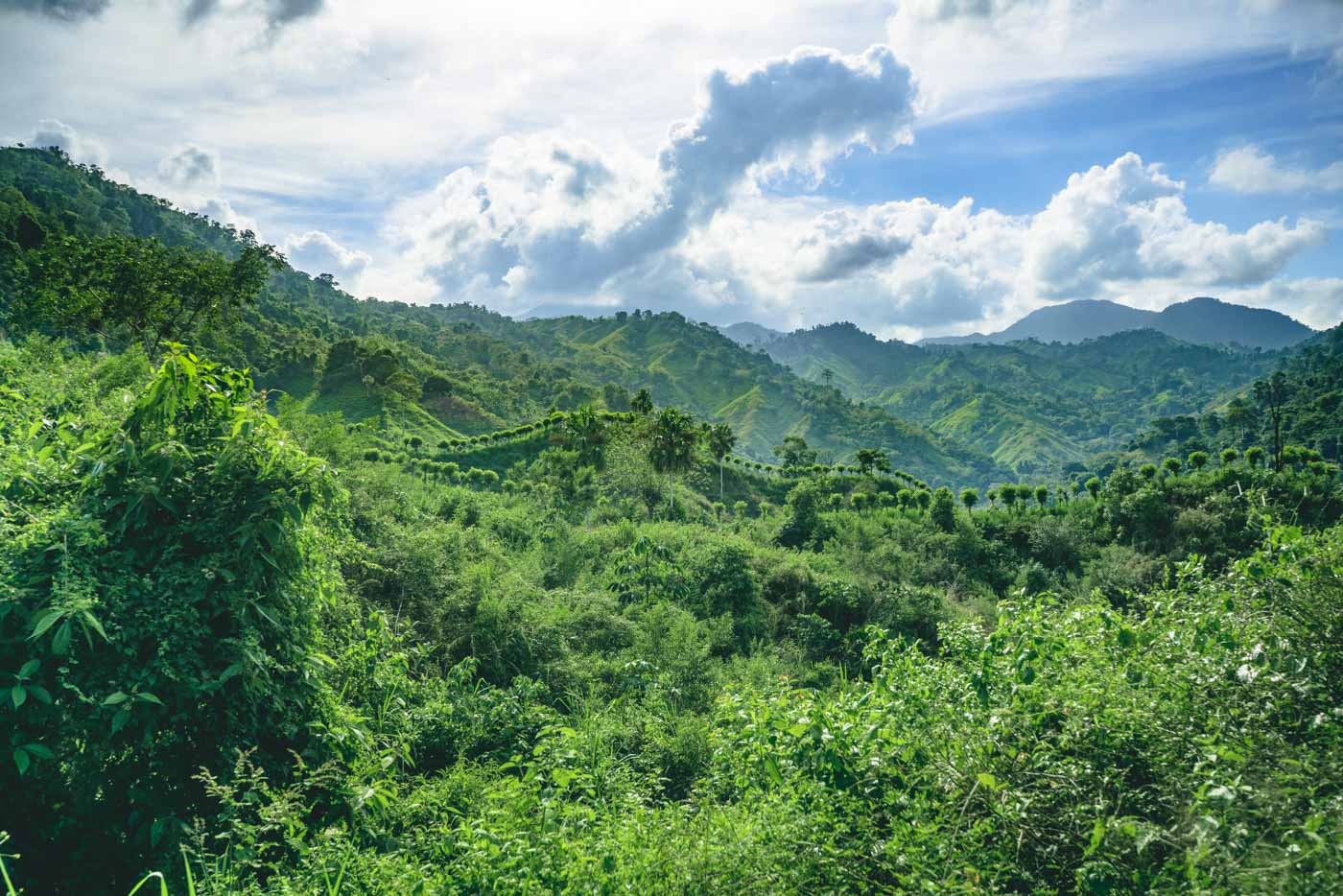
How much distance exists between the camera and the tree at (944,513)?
116 ft

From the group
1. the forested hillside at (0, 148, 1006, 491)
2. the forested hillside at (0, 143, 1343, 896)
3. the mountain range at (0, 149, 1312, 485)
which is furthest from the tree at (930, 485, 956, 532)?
the forested hillside at (0, 148, 1006, 491)

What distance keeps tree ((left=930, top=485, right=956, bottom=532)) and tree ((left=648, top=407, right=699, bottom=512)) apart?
48.0 ft

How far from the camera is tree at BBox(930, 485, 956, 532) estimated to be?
35.4 meters

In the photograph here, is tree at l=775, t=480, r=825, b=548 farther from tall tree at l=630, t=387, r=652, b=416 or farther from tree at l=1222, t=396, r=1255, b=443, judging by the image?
tree at l=1222, t=396, r=1255, b=443

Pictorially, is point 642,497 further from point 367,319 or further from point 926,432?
point 926,432

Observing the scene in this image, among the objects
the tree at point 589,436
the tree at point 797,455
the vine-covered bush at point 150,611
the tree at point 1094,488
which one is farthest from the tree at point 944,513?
the tree at point 797,455

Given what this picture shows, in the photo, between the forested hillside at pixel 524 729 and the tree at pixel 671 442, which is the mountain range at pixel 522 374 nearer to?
the tree at pixel 671 442

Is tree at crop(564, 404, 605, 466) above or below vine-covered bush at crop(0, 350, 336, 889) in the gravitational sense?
above

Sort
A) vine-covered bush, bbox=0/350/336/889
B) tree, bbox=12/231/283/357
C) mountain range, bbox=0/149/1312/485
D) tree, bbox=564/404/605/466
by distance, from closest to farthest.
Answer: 1. vine-covered bush, bbox=0/350/336/889
2. tree, bbox=12/231/283/357
3. tree, bbox=564/404/605/466
4. mountain range, bbox=0/149/1312/485

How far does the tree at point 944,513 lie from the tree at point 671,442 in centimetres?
1464

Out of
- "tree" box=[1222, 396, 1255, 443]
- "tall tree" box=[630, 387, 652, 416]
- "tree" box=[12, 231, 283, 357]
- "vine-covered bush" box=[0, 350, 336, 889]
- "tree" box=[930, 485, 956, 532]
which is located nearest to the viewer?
"vine-covered bush" box=[0, 350, 336, 889]

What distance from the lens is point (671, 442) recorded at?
130ft

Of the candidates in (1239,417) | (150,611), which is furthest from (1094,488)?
(1239,417)

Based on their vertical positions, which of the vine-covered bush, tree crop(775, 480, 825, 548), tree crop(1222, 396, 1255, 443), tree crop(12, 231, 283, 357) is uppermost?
tree crop(12, 231, 283, 357)
